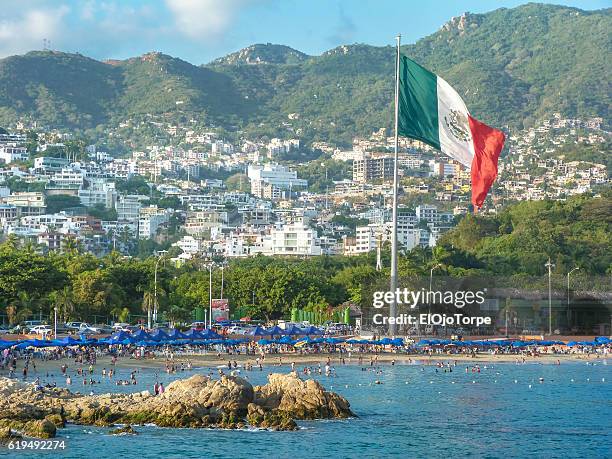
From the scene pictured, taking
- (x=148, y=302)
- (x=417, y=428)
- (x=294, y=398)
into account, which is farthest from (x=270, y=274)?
(x=294, y=398)

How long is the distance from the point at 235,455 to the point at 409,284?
229 feet

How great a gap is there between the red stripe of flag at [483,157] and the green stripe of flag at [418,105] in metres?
3.53

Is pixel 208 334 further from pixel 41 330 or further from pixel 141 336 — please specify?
Answer: pixel 41 330

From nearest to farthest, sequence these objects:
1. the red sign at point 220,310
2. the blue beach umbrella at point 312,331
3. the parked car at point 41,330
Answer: the parked car at point 41,330, the blue beach umbrella at point 312,331, the red sign at point 220,310

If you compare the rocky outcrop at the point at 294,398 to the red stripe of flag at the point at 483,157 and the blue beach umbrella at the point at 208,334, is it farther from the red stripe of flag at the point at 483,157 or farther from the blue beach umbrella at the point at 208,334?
the blue beach umbrella at the point at 208,334

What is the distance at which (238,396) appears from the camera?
51.4 metres

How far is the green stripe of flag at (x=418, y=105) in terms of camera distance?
6744 centimetres

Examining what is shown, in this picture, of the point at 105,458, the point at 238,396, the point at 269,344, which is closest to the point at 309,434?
the point at 238,396

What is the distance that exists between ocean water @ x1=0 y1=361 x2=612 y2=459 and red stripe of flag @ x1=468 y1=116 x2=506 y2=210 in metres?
11.3

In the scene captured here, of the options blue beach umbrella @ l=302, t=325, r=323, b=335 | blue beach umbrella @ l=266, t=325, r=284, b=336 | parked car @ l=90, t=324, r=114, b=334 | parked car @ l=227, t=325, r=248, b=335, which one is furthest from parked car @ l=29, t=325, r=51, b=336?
blue beach umbrella @ l=302, t=325, r=323, b=335

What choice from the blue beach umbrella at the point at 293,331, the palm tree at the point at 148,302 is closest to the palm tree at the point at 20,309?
the palm tree at the point at 148,302

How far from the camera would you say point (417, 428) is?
54031 mm

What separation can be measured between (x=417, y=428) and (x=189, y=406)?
10639mm

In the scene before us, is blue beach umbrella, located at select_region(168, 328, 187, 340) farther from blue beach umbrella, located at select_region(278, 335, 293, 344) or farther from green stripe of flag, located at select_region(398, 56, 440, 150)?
green stripe of flag, located at select_region(398, 56, 440, 150)
